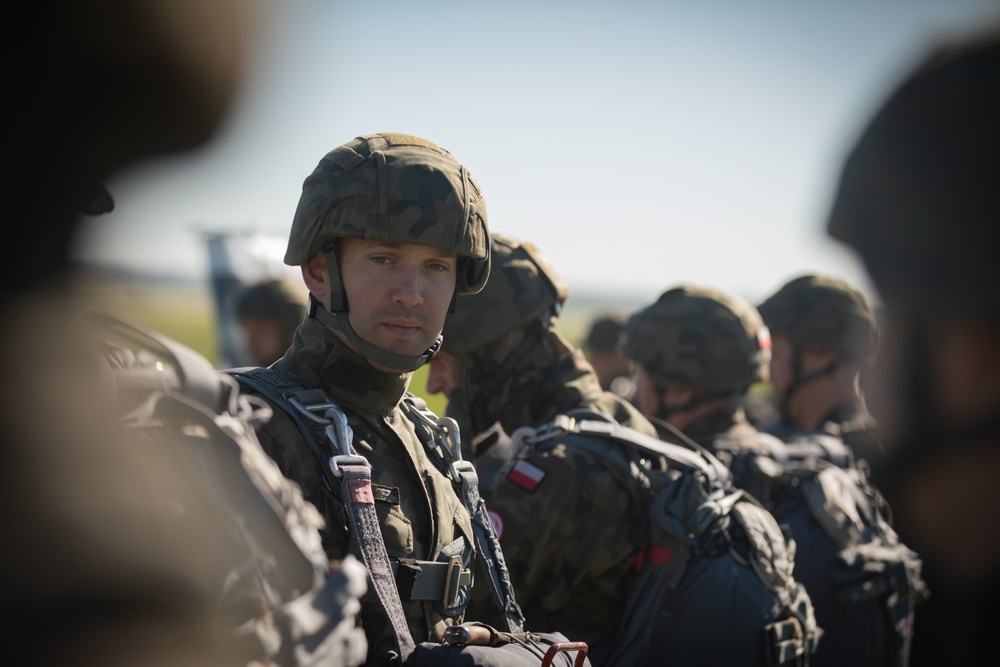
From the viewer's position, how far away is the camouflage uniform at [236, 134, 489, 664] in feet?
9.59

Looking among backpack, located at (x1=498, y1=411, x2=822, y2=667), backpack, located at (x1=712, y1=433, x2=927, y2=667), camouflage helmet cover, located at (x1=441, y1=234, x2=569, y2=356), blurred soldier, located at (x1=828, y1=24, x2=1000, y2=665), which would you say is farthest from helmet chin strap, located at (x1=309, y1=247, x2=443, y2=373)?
backpack, located at (x1=712, y1=433, x2=927, y2=667)

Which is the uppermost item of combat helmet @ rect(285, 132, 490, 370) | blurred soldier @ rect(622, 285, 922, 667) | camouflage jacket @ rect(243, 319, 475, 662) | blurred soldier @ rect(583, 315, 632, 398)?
combat helmet @ rect(285, 132, 490, 370)

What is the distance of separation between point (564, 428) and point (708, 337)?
168 cm

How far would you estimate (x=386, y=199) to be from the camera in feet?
9.74

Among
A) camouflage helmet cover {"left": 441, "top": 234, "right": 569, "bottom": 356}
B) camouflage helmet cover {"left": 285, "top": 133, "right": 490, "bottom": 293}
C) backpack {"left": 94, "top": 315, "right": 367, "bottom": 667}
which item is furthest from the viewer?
camouflage helmet cover {"left": 441, "top": 234, "right": 569, "bottom": 356}

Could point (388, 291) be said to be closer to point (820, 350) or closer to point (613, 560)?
point (613, 560)

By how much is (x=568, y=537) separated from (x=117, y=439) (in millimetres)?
2752

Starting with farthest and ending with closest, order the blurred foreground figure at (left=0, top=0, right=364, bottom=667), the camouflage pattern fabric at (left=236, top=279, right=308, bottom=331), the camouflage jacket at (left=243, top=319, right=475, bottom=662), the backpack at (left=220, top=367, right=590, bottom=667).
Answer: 1. the camouflage pattern fabric at (left=236, top=279, right=308, bottom=331)
2. the camouflage jacket at (left=243, top=319, right=475, bottom=662)
3. the backpack at (left=220, top=367, right=590, bottom=667)
4. the blurred foreground figure at (left=0, top=0, right=364, bottom=667)

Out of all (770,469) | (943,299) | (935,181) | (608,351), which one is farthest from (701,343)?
(608,351)

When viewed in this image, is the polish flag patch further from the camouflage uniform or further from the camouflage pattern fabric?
the camouflage pattern fabric

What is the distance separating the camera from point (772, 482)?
4.98 m

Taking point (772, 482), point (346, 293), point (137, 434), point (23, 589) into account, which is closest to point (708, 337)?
point (772, 482)

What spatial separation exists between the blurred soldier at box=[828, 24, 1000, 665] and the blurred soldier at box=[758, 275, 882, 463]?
16.8 ft

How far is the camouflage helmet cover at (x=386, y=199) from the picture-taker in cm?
297
